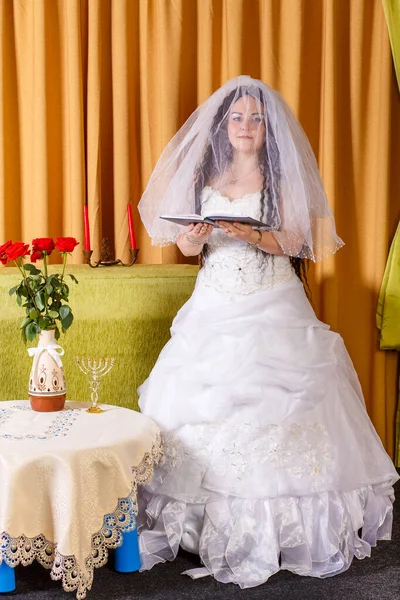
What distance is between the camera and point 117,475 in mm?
2295

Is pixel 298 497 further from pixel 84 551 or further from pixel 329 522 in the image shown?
pixel 84 551

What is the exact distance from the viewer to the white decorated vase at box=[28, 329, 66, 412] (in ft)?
8.45

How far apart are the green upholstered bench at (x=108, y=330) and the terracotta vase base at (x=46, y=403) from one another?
1.65 ft

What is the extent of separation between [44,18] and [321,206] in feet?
5.11

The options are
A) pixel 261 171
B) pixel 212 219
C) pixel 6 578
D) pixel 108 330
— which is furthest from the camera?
pixel 108 330

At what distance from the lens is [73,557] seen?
2170mm

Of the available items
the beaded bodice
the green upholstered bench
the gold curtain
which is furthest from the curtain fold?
the green upholstered bench

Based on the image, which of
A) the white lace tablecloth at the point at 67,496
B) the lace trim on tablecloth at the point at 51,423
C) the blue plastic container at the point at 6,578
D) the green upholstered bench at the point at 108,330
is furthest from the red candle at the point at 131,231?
the blue plastic container at the point at 6,578

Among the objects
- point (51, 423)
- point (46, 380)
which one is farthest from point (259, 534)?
point (46, 380)

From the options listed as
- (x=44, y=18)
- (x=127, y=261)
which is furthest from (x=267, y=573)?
(x=44, y=18)

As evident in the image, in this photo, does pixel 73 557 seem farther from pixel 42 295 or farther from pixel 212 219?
pixel 212 219

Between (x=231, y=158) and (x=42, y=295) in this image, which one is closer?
(x=42, y=295)

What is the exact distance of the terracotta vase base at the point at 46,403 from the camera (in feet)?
8.45

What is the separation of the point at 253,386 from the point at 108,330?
786 mm
